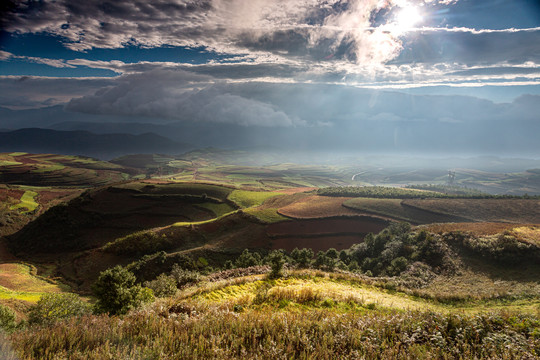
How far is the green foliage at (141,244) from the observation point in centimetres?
5238

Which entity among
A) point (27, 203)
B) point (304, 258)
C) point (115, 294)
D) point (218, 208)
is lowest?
point (27, 203)

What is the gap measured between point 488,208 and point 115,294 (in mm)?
87984

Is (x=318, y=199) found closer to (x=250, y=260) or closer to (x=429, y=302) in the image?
(x=250, y=260)

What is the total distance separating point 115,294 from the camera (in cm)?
1562

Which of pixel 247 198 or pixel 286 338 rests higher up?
pixel 286 338

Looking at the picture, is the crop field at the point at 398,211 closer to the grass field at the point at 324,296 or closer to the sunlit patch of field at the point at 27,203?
the grass field at the point at 324,296

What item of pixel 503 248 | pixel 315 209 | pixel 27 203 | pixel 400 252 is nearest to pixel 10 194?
pixel 27 203

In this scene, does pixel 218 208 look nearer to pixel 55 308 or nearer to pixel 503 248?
pixel 55 308

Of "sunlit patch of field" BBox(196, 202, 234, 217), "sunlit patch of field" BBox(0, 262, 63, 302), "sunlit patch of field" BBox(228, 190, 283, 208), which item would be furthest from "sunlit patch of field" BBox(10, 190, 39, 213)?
"sunlit patch of field" BBox(228, 190, 283, 208)

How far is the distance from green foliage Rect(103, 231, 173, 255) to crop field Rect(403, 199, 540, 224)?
66670 mm

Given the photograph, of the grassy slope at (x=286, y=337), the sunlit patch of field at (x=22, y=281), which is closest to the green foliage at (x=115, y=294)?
the grassy slope at (x=286, y=337)

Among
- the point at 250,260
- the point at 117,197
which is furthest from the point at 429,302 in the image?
the point at 117,197

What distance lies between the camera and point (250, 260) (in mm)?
36344

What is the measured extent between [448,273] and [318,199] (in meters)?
60.3
